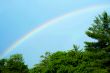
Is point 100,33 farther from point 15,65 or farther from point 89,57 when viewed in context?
point 15,65

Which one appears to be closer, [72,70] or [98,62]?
[98,62]

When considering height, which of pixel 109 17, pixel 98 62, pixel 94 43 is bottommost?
pixel 98 62

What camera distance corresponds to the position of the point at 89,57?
43312 millimetres

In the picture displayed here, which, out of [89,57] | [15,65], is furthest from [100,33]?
[15,65]

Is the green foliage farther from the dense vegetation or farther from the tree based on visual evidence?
the tree

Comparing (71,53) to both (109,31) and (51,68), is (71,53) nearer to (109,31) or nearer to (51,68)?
(51,68)

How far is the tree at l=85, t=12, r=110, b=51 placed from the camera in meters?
40.8

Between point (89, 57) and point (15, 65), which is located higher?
point (15, 65)

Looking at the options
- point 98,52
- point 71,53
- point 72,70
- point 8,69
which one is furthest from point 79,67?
point 8,69

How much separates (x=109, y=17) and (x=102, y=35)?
3228 millimetres

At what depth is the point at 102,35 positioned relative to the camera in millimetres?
40812

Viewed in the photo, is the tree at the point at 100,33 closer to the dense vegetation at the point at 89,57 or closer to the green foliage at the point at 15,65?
the dense vegetation at the point at 89,57

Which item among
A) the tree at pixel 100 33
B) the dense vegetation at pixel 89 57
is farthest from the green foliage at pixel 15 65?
the tree at pixel 100 33

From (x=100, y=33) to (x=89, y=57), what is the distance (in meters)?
3.70
